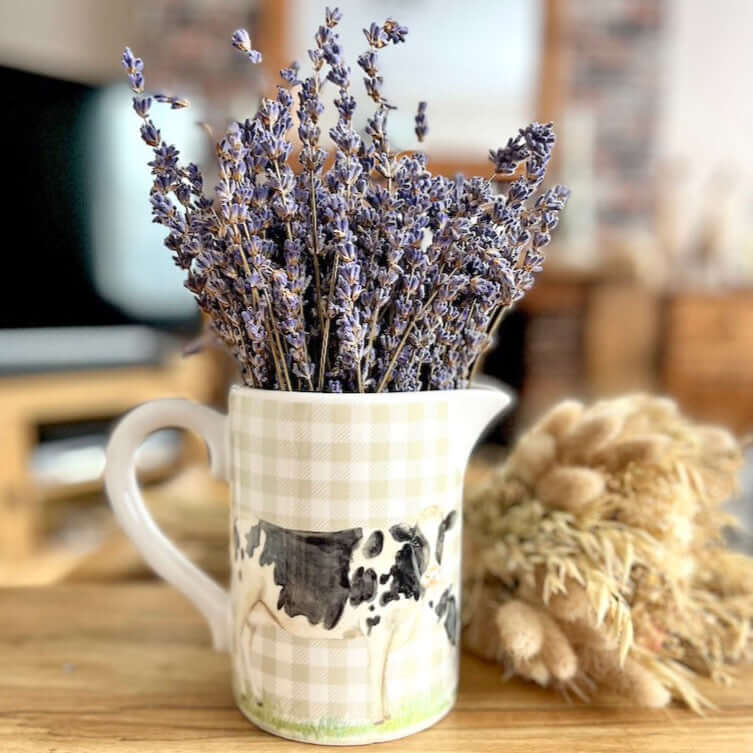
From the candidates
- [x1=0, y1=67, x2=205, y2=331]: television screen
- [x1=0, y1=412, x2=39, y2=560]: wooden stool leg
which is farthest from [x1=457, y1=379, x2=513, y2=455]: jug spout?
[x1=0, y1=67, x2=205, y2=331]: television screen

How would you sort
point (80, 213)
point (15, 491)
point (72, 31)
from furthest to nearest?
1. point (72, 31)
2. point (80, 213)
3. point (15, 491)

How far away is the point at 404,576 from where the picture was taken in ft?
1.35

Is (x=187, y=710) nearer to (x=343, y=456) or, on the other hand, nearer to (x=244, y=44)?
(x=343, y=456)

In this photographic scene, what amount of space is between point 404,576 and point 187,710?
167 mm

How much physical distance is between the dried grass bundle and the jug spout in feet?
0.28

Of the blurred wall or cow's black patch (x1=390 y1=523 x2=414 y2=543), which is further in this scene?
the blurred wall

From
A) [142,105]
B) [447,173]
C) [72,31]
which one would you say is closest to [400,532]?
[142,105]

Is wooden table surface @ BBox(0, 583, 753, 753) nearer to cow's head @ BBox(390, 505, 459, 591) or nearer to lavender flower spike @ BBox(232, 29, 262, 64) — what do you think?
cow's head @ BBox(390, 505, 459, 591)

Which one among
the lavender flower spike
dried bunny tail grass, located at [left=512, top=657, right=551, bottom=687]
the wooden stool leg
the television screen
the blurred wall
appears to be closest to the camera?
the lavender flower spike

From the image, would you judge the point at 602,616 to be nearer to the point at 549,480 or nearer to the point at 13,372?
the point at 549,480

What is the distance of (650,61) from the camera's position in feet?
9.66

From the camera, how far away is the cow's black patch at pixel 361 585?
1.33ft

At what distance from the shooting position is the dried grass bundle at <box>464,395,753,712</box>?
456 millimetres

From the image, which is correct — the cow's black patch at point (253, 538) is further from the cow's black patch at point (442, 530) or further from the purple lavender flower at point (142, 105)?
the purple lavender flower at point (142, 105)
